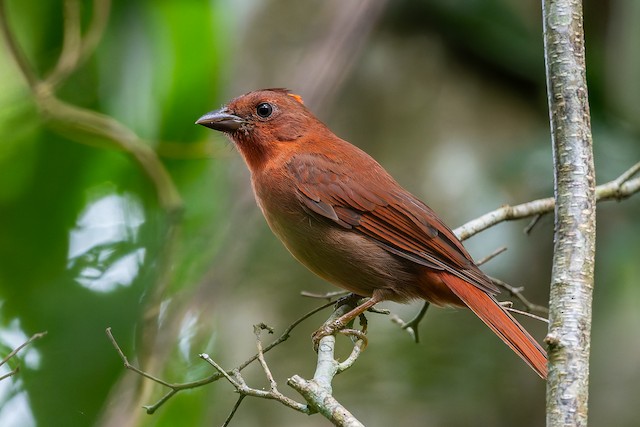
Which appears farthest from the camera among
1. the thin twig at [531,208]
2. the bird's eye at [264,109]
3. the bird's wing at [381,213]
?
the bird's eye at [264,109]

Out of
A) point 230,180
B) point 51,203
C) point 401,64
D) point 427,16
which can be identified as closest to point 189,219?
point 230,180

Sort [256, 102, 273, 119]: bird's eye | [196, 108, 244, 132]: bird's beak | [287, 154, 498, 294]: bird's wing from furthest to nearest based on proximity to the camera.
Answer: [256, 102, 273, 119]: bird's eye → [196, 108, 244, 132]: bird's beak → [287, 154, 498, 294]: bird's wing

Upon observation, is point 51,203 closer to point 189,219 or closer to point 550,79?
point 189,219

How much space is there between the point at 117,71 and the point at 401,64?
1.80m

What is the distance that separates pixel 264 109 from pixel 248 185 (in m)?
0.77

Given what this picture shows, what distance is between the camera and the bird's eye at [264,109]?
4.21m

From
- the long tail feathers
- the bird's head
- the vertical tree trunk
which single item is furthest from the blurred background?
the vertical tree trunk

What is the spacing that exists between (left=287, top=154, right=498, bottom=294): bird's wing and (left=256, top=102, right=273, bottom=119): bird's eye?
1.31 feet

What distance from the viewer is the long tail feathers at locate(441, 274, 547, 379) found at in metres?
3.09

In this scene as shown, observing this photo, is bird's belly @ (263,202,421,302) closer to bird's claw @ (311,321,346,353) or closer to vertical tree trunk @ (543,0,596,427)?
bird's claw @ (311,321,346,353)

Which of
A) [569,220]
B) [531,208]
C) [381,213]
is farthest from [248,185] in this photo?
[569,220]

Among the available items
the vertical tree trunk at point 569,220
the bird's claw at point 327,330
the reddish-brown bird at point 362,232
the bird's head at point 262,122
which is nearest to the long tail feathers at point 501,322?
the reddish-brown bird at point 362,232

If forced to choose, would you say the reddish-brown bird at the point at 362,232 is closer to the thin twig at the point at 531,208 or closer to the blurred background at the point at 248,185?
the thin twig at the point at 531,208

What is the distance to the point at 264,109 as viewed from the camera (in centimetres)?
422
